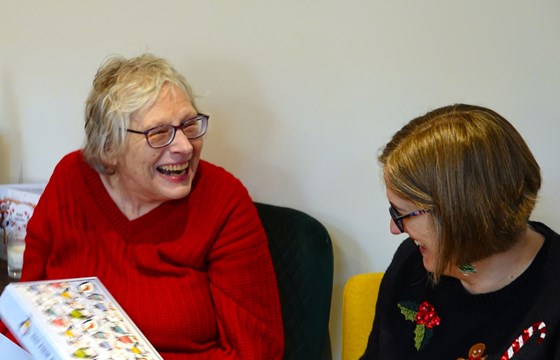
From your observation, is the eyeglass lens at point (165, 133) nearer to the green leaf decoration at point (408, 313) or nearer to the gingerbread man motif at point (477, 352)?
the green leaf decoration at point (408, 313)

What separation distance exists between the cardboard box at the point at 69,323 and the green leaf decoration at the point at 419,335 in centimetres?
50

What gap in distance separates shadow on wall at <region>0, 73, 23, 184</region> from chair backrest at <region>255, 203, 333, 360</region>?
118 centimetres

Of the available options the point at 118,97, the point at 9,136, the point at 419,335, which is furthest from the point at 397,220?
the point at 9,136

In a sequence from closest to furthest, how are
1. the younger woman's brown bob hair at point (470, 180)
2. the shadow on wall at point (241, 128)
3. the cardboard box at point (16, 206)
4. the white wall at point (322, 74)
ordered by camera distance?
the younger woman's brown bob hair at point (470, 180)
the white wall at point (322, 74)
the shadow on wall at point (241, 128)
the cardboard box at point (16, 206)

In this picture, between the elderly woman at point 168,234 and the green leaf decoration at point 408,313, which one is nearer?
the green leaf decoration at point 408,313

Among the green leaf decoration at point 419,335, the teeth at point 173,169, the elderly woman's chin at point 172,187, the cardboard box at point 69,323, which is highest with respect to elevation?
the teeth at point 173,169

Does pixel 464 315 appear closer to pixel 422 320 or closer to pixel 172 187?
pixel 422 320

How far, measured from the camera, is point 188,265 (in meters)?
1.59

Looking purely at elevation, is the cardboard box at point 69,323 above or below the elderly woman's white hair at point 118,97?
below

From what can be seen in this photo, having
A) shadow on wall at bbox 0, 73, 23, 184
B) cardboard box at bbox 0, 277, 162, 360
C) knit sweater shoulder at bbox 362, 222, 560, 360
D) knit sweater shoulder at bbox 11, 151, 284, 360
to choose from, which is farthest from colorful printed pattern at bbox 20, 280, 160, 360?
shadow on wall at bbox 0, 73, 23, 184

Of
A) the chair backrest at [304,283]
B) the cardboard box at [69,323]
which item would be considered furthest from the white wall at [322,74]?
the cardboard box at [69,323]

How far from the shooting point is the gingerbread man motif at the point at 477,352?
1.15 meters

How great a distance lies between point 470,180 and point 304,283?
75 cm

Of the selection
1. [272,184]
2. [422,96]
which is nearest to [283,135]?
[272,184]
